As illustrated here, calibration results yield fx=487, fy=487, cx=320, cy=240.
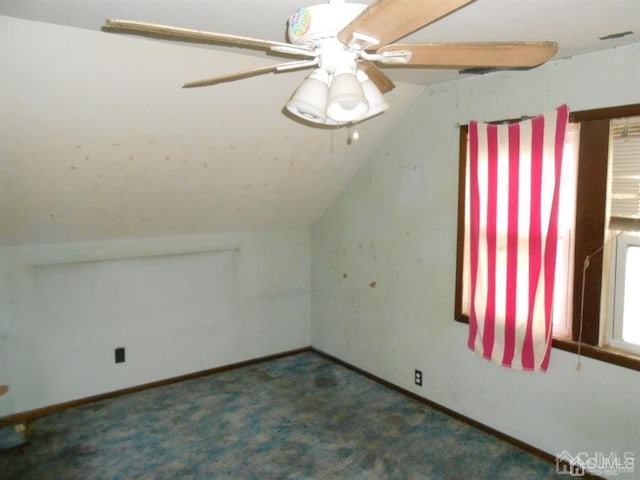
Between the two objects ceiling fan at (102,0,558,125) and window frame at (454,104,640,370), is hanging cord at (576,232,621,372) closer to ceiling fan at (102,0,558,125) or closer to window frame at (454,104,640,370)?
window frame at (454,104,640,370)

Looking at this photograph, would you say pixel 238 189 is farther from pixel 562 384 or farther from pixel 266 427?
pixel 562 384

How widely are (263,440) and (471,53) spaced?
8.33ft

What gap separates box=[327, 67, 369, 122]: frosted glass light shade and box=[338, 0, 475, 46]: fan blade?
3.8 inches

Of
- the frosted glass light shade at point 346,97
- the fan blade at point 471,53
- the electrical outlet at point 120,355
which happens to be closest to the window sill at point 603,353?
the fan blade at point 471,53

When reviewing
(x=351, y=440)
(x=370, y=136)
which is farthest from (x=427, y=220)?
(x=351, y=440)

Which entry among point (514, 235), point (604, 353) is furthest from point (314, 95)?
point (604, 353)

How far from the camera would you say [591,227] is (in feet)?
8.29

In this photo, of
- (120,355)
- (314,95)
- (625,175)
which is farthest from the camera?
(120,355)

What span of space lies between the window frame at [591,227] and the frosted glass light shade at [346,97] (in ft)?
5.33

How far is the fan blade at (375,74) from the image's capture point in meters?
1.49

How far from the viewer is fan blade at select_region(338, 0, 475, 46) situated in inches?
40.4

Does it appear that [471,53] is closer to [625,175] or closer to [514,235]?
[625,175]

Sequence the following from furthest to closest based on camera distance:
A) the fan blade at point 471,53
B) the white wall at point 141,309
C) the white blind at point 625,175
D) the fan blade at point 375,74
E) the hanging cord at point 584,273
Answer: the white wall at point 141,309 < the hanging cord at point 584,273 < the white blind at point 625,175 < the fan blade at point 375,74 < the fan blade at point 471,53

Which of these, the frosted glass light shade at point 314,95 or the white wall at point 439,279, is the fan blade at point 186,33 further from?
the white wall at point 439,279
